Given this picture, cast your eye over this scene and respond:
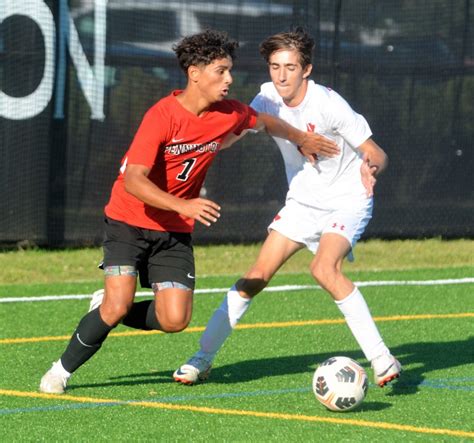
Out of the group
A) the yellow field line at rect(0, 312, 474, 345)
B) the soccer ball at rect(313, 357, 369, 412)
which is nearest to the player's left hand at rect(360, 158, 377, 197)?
the soccer ball at rect(313, 357, 369, 412)

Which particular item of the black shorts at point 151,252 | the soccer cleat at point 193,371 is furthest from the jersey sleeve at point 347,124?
the soccer cleat at point 193,371

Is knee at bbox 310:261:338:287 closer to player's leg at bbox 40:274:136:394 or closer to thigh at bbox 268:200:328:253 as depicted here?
thigh at bbox 268:200:328:253

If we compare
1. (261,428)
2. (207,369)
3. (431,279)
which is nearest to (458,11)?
(431,279)

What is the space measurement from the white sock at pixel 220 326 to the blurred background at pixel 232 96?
4503 millimetres

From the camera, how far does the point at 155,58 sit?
11.6m

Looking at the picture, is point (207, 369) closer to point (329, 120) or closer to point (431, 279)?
point (329, 120)

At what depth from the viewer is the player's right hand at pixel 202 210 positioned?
6109 millimetres

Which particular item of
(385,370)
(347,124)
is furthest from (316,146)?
(385,370)

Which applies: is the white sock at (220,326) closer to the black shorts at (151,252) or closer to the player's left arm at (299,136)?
the black shorts at (151,252)

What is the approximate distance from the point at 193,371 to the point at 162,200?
3.99 feet

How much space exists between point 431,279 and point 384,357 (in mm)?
4376

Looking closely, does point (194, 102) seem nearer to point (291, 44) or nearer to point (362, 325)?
point (291, 44)

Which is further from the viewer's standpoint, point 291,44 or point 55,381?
point 291,44

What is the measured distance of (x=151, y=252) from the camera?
695 centimetres
